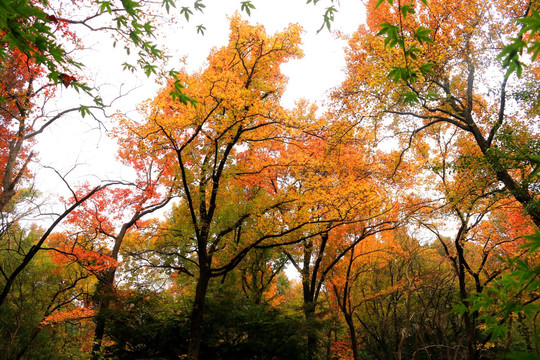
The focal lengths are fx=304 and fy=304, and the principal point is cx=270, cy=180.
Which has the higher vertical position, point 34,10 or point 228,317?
point 34,10

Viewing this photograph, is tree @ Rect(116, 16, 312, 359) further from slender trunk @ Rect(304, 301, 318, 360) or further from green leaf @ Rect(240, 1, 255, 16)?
green leaf @ Rect(240, 1, 255, 16)

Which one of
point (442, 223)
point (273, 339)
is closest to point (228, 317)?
point (273, 339)

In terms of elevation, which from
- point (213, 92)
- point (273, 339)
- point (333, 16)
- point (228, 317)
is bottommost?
point (273, 339)

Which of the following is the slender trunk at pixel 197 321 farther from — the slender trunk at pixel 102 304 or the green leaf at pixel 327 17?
the green leaf at pixel 327 17

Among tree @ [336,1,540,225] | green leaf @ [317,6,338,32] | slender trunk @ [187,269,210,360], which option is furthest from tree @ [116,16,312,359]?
green leaf @ [317,6,338,32]

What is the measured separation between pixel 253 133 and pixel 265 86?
122cm

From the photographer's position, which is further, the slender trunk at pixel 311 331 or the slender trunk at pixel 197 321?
the slender trunk at pixel 311 331

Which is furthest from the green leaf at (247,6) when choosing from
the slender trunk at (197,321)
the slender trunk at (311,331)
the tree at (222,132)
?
the slender trunk at (311,331)

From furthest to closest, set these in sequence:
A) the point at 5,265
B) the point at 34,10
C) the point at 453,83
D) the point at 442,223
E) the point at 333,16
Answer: the point at 5,265, the point at 442,223, the point at 453,83, the point at 333,16, the point at 34,10

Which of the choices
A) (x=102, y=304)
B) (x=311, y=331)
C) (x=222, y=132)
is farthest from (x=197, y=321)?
(x=222, y=132)

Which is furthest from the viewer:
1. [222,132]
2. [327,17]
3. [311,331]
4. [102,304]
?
[102,304]

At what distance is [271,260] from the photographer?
44.0ft

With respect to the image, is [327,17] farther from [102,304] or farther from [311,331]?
[102,304]

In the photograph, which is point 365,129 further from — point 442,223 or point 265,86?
point 442,223
